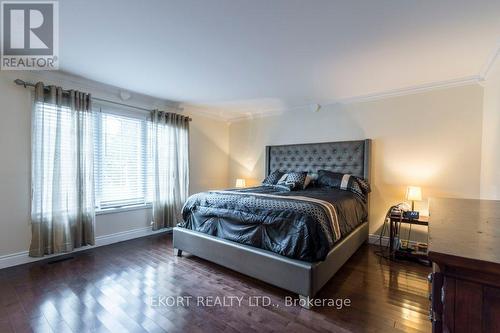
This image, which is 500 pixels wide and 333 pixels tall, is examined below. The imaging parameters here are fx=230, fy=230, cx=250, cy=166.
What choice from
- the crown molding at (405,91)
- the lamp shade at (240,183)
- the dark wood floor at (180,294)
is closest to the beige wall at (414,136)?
the crown molding at (405,91)

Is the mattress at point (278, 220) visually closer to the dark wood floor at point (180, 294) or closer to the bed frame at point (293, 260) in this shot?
the bed frame at point (293, 260)

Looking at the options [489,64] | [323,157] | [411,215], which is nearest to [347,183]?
[323,157]

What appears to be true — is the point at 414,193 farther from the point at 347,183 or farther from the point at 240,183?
the point at 240,183

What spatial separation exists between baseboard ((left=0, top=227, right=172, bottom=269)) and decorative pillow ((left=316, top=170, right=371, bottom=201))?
9.05ft

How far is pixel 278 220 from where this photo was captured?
81.0 inches

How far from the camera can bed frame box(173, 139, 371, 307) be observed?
1841 mm

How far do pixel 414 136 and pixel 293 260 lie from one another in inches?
99.0

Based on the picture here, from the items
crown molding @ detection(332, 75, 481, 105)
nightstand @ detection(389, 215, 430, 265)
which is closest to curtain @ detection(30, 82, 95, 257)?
crown molding @ detection(332, 75, 481, 105)

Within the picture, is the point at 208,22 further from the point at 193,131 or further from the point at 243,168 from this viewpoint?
the point at 243,168

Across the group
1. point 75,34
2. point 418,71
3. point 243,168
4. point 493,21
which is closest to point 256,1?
point 75,34

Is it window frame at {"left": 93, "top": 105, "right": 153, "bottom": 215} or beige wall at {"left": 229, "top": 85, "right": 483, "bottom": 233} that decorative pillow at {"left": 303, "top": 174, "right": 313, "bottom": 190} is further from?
window frame at {"left": 93, "top": 105, "right": 153, "bottom": 215}

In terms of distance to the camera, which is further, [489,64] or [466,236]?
[489,64]

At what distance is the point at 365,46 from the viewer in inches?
82.0

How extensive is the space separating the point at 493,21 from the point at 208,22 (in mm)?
2124
